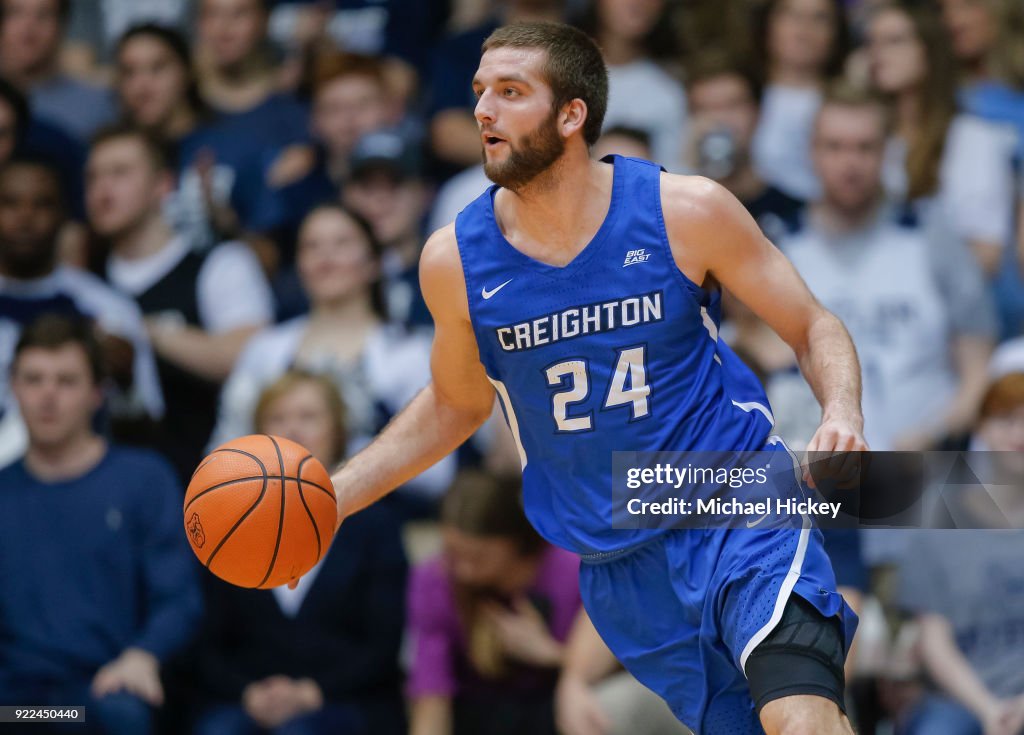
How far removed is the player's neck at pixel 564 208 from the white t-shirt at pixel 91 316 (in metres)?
3.91

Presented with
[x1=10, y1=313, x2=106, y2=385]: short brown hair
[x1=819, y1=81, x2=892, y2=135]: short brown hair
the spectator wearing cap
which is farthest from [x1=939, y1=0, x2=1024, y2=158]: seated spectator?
[x1=10, y1=313, x2=106, y2=385]: short brown hair

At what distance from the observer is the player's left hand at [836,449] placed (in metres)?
3.76

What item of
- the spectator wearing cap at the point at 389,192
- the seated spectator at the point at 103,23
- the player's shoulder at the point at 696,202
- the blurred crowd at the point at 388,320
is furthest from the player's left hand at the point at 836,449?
the seated spectator at the point at 103,23

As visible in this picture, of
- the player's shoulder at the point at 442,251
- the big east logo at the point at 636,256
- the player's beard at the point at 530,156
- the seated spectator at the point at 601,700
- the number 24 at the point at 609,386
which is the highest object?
the player's beard at the point at 530,156

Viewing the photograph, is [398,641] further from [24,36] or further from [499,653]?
[24,36]

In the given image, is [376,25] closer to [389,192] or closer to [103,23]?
[389,192]

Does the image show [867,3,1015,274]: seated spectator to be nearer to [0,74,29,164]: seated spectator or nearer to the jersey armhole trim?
the jersey armhole trim

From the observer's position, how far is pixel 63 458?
718 cm

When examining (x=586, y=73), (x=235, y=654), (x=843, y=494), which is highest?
(x=586, y=73)

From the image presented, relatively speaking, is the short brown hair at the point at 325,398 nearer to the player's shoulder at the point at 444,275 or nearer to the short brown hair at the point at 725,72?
the player's shoulder at the point at 444,275

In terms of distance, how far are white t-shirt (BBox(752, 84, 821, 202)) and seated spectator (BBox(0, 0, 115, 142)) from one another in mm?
4231

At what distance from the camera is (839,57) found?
851cm

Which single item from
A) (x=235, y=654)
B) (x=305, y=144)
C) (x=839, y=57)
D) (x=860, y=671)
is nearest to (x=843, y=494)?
(x=860, y=671)

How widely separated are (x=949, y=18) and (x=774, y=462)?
16.7 ft
